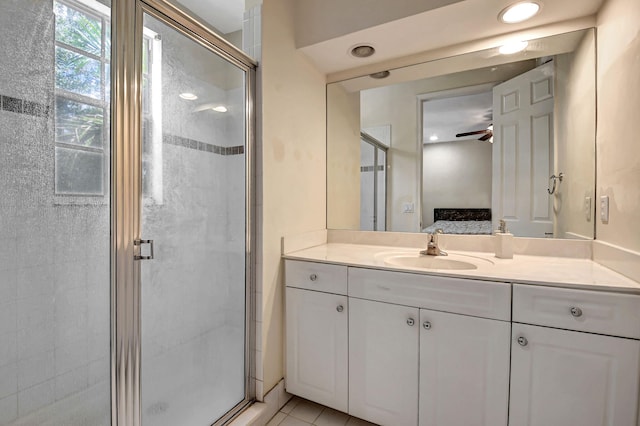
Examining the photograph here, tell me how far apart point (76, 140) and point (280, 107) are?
3.35 ft

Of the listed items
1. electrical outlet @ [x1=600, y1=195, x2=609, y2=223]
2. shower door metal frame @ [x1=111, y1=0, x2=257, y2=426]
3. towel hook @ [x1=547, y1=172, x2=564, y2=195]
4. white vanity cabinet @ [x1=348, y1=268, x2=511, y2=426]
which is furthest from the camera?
towel hook @ [x1=547, y1=172, x2=564, y2=195]

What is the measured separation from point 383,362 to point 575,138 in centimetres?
151

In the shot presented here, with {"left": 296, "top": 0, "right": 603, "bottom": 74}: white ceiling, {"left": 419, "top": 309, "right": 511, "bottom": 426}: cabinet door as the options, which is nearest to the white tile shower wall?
{"left": 419, "top": 309, "right": 511, "bottom": 426}: cabinet door

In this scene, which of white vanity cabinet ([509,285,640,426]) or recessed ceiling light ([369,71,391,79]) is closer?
white vanity cabinet ([509,285,640,426])

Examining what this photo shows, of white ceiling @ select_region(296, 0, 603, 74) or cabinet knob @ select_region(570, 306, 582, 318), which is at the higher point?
white ceiling @ select_region(296, 0, 603, 74)

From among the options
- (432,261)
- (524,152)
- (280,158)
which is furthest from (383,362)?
Result: (524,152)

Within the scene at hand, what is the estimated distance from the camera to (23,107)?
30.9 inches

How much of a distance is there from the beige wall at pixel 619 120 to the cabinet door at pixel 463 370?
0.61 m

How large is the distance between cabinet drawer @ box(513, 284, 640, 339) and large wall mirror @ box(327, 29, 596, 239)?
634mm

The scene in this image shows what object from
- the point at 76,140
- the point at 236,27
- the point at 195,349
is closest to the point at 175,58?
the point at 76,140

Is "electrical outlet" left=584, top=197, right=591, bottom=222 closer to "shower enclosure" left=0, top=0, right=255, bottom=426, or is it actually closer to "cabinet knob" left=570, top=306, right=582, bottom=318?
"cabinet knob" left=570, top=306, right=582, bottom=318

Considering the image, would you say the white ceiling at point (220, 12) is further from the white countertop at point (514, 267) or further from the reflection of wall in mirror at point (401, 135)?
the white countertop at point (514, 267)

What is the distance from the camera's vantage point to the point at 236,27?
7.54 feet

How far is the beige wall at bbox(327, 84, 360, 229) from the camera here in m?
2.16
